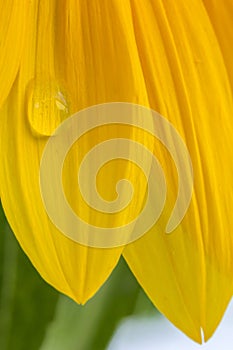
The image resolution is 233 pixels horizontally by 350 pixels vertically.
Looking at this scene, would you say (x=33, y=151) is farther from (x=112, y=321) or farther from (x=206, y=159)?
(x=112, y=321)

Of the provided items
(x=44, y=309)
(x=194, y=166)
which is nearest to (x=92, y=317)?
(x=44, y=309)

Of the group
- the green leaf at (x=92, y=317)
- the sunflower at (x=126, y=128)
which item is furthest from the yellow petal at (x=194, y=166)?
the green leaf at (x=92, y=317)

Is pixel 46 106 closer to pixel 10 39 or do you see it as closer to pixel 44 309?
pixel 10 39

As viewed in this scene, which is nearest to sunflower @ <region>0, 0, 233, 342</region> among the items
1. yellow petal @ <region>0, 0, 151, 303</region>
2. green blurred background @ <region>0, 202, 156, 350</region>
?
yellow petal @ <region>0, 0, 151, 303</region>

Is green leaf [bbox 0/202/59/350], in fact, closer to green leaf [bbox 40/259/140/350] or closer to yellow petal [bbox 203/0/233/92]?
green leaf [bbox 40/259/140/350]

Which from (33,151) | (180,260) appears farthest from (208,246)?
(33,151)

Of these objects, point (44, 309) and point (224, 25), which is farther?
point (44, 309)
